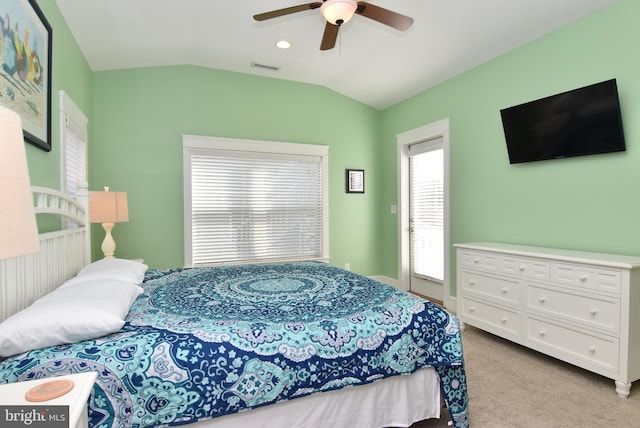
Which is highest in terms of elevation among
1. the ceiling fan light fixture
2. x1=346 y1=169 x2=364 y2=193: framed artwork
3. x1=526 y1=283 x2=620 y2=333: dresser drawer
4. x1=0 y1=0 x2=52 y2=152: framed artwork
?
the ceiling fan light fixture

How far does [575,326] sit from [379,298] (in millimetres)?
1560

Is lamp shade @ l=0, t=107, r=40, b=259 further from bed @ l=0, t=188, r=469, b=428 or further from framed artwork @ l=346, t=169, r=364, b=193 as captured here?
framed artwork @ l=346, t=169, r=364, b=193

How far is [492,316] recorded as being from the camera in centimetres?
309

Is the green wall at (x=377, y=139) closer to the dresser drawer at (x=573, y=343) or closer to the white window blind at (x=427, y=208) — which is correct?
the white window blind at (x=427, y=208)

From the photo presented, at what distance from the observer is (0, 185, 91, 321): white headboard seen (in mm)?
1532

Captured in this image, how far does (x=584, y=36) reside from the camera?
2.74m

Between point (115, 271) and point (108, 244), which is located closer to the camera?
point (115, 271)

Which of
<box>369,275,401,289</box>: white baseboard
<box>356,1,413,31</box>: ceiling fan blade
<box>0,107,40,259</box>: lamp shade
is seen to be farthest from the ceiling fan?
<box>369,275,401,289</box>: white baseboard

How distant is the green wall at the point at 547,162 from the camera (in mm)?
2510

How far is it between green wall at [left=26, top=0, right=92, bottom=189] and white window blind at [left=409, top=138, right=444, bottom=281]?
378 centimetres

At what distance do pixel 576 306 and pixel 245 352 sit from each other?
7.67ft

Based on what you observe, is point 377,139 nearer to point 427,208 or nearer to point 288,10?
point 427,208

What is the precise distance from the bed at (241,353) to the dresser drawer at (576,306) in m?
1.20

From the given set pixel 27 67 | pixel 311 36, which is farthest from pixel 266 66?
pixel 27 67
